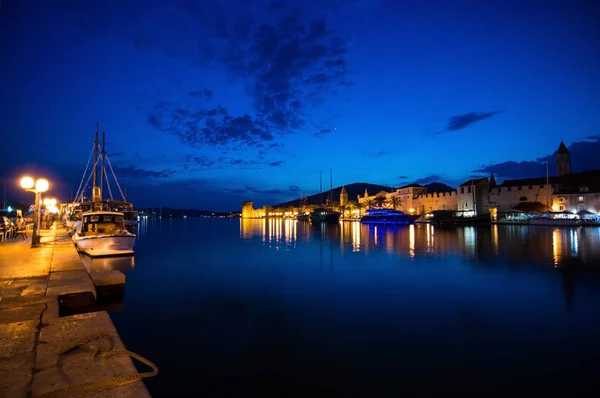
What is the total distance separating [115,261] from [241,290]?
1025 cm

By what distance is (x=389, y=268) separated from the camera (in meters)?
16.5

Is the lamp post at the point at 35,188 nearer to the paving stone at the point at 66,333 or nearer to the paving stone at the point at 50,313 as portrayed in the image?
the paving stone at the point at 50,313

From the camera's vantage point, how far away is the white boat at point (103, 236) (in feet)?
63.1

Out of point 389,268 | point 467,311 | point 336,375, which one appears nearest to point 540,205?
point 389,268

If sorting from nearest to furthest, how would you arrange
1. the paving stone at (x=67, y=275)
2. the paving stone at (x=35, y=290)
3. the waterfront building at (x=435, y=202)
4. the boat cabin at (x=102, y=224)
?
1. the paving stone at (x=35, y=290)
2. the paving stone at (x=67, y=275)
3. the boat cabin at (x=102, y=224)
4. the waterfront building at (x=435, y=202)

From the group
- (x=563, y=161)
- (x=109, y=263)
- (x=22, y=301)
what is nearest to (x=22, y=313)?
(x=22, y=301)

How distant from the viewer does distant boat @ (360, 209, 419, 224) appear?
89.0 metres

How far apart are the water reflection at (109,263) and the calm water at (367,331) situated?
218 cm

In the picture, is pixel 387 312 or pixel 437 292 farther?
pixel 437 292

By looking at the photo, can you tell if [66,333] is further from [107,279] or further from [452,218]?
[452,218]

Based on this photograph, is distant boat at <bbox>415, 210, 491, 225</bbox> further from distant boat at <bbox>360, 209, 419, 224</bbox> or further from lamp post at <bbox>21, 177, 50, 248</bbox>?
lamp post at <bbox>21, 177, 50, 248</bbox>

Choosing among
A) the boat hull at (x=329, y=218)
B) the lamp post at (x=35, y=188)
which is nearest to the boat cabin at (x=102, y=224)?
the lamp post at (x=35, y=188)

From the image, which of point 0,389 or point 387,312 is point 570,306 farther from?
point 0,389

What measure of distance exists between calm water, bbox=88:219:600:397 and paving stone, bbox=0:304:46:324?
1.92 meters
